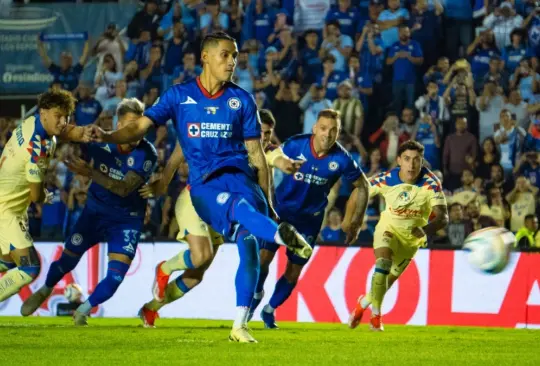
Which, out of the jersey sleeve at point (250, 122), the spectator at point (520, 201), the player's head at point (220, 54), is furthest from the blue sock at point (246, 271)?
the spectator at point (520, 201)

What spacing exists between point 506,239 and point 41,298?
20.0 feet

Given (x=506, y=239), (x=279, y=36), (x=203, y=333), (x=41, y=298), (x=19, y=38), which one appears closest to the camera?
(x=203, y=333)

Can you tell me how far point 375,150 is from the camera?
18.4 metres

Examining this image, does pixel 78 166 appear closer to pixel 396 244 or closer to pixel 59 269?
pixel 59 269

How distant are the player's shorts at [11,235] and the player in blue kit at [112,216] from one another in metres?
1.27

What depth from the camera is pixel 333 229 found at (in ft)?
57.8

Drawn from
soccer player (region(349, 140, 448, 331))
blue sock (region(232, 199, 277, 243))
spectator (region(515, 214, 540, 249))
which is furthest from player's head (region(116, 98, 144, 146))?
spectator (region(515, 214, 540, 249))

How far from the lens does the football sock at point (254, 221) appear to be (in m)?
8.23

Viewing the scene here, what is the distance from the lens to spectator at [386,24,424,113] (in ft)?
63.2

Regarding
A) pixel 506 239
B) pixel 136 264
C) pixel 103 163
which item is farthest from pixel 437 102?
pixel 103 163

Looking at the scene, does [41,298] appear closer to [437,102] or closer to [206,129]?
[206,129]

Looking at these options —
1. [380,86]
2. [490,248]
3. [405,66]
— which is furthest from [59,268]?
[405,66]

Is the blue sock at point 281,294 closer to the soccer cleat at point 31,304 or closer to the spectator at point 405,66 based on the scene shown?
the soccer cleat at point 31,304

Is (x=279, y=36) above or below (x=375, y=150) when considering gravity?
above
